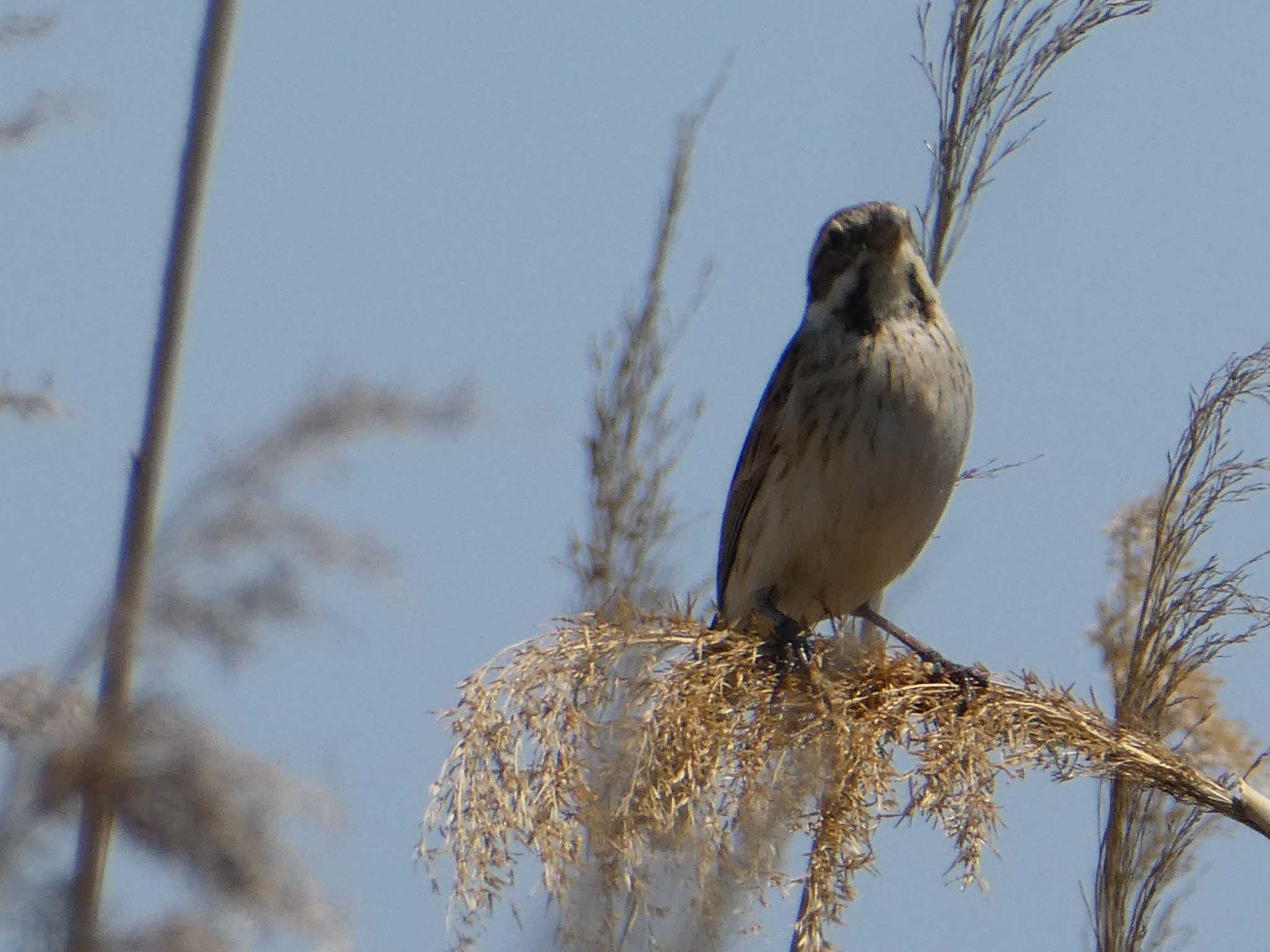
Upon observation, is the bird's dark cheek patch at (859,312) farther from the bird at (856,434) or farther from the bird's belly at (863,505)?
the bird's belly at (863,505)

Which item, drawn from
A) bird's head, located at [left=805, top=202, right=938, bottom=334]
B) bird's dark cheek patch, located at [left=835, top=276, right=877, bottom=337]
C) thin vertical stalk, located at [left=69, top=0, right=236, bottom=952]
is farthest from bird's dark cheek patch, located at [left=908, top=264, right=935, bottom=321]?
thin vertical stalk, located at [left=69, top=0, right=236, bottom=952]

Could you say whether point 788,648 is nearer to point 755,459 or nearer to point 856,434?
point 856,434

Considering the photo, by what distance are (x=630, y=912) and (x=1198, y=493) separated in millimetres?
1586

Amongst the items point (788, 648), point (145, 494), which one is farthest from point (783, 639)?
point (145, 494)

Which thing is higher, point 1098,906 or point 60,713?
point 1098,906

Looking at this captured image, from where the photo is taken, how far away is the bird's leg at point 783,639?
302 centimetres

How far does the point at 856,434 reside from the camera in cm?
418

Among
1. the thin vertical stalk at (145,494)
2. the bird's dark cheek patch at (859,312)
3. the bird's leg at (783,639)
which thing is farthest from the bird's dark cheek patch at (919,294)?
the thin vertical stalk at (145,494)

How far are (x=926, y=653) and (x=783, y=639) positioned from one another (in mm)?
613

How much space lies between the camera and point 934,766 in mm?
2422

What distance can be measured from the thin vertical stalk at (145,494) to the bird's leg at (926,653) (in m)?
1.78

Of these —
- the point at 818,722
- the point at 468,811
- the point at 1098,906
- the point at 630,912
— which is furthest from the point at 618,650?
the point at 1098,906

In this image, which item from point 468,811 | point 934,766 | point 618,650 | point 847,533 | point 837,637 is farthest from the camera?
point 847,533

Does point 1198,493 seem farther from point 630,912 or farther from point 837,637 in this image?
point 630,912
